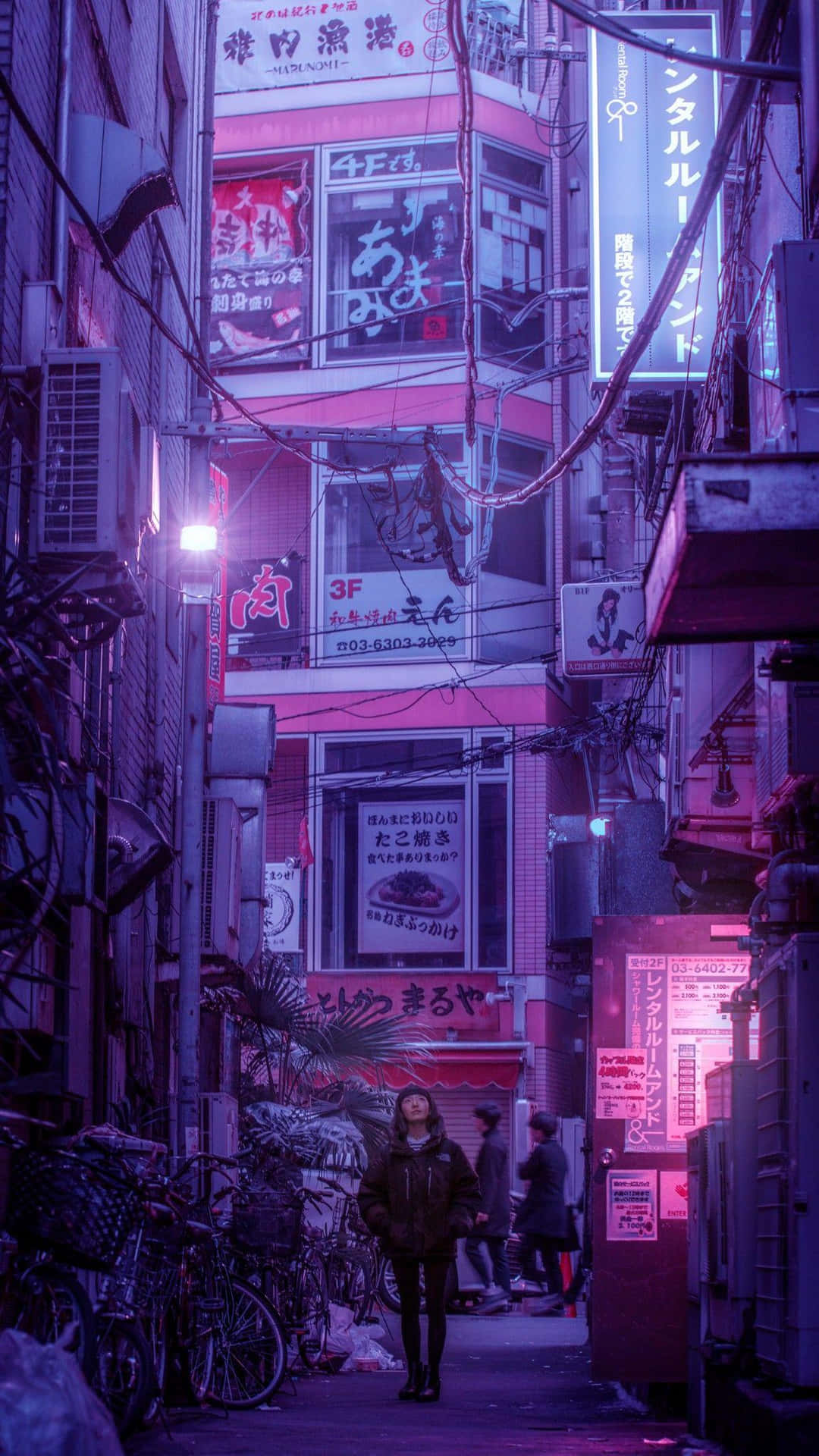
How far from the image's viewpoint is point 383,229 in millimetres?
31656

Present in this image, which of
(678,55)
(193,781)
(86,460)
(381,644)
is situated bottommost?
(193,781)

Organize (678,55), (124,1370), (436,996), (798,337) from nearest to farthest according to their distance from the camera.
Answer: (678,55)
(798,337)
(124,1370)
(436,996)

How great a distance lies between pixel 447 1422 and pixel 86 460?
5356 mm

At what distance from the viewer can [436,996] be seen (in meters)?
29.2

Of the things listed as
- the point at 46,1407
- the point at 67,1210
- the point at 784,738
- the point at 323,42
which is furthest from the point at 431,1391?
the point at 323,42

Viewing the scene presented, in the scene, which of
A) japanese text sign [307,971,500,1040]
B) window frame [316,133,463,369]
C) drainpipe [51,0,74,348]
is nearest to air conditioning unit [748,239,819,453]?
drainpipe [51,0,74,348]

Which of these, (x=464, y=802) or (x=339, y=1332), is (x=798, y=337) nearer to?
(x=339, y=1332)

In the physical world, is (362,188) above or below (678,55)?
above

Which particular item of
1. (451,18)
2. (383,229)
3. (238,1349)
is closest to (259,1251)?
(238,1349)

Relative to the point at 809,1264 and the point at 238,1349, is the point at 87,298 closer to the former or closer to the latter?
the point at 238,1349

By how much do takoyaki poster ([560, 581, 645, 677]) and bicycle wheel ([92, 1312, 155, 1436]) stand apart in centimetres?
1191

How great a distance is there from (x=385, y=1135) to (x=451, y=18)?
11.7 m

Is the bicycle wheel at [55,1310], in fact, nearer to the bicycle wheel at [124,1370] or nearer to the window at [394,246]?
the bicycle wheel at [124,1370]

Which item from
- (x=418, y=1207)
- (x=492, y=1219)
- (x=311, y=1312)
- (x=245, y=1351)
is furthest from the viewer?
(x=492, y=1219)
